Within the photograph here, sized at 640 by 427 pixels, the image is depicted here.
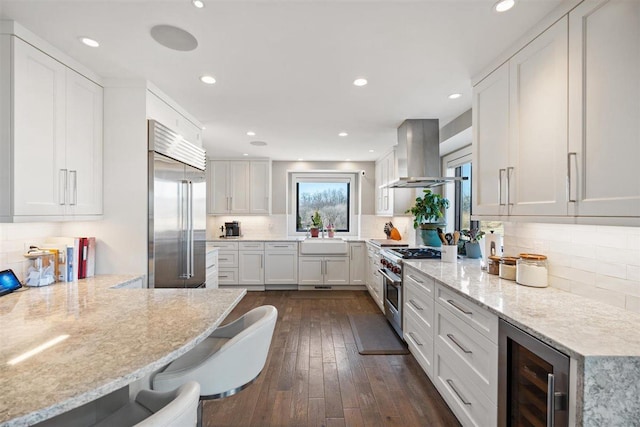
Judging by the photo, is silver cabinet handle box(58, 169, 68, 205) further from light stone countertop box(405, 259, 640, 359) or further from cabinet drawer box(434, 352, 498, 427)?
cabinet drawer box(434, 352, 498, 427)

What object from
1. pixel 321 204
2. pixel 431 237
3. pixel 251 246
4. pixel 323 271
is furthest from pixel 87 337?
pixel 321 204

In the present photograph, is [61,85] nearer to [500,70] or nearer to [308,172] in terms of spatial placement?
[500,70]

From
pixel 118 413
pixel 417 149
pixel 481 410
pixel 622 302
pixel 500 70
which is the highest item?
pixel 500 70

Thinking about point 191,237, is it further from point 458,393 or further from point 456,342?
point 458,393

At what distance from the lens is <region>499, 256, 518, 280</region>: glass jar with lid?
78.4 inches

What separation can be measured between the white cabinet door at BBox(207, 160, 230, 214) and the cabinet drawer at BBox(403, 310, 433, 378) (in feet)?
12.5

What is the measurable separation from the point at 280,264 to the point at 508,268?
3710mm

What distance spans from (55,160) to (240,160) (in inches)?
141

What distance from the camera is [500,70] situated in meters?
1.89

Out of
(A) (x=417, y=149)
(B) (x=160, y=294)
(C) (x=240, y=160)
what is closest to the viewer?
(B) (x=160, y=294)

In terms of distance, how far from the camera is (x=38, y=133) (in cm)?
172

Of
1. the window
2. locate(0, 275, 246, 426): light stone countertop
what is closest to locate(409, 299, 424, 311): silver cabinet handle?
locate(0, 275, 246, 426): light stone countertop

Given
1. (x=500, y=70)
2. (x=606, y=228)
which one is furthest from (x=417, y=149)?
(x=606, y=228)

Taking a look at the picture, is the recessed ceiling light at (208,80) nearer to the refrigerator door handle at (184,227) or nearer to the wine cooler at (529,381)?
the refrigerator door handle at (184,227)
